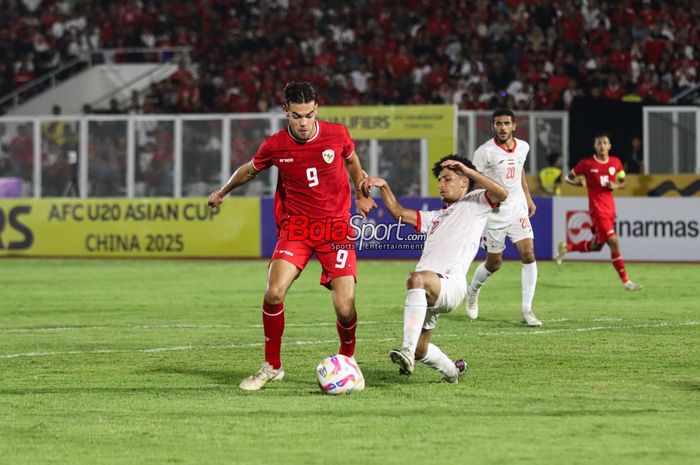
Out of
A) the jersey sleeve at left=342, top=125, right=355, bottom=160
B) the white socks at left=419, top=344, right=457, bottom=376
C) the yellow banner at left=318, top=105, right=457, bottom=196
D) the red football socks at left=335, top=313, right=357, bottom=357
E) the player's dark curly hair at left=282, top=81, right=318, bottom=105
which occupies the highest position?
the yellow banner at left=318, top=105, right=457, bottom=196

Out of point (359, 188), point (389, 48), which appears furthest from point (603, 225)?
point (389, 48)

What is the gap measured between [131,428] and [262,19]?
28.6m

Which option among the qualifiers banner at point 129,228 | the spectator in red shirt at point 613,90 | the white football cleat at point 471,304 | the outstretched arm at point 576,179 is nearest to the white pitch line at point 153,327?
the white football cleat at point 471,304

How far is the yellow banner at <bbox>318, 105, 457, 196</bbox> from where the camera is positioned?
26.8 meters

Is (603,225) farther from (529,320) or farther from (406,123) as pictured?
(406,123)

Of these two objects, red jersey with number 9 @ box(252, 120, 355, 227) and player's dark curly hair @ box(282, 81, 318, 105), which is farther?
red jersey with number 9 @ box(252, 120, 355, 227)

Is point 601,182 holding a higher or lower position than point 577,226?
higher

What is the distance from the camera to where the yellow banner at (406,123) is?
2677 cm

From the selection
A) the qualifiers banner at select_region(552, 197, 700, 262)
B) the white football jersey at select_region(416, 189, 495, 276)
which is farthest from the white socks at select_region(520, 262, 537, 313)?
the qualifiers banner at select_region(552, 197, 700, 262)

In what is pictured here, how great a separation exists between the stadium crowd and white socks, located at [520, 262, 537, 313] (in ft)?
42.4

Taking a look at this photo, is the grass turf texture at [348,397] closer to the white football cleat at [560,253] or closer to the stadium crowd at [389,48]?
the white football cleat at [560,253]

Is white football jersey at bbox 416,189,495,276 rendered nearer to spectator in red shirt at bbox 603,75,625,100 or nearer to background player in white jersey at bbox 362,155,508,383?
background player in white jersey at bbox 362,155,508,383

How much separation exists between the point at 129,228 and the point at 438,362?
1877cm

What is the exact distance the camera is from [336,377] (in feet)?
30.1
